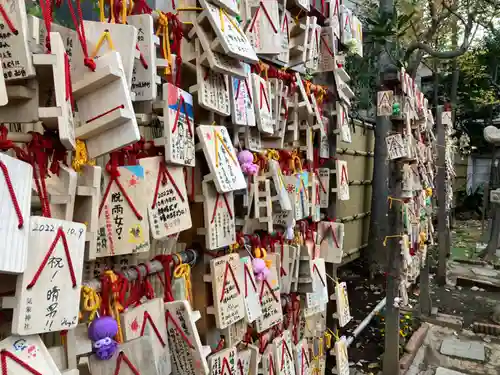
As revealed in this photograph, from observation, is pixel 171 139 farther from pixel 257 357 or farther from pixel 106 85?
pixel 257 357

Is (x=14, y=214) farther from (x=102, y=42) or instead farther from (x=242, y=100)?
(x=242, y=100)

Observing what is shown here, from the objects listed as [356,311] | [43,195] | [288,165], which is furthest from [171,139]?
[356,311]

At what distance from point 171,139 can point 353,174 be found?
601cm

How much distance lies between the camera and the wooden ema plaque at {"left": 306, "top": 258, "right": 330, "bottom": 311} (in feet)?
7.91

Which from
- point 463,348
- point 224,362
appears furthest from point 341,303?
point 463,348

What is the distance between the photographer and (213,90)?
1.56m

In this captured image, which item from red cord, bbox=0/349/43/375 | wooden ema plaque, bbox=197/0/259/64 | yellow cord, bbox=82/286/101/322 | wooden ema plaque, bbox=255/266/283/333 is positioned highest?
wooden ema plaque, bbox=197/0/259/64

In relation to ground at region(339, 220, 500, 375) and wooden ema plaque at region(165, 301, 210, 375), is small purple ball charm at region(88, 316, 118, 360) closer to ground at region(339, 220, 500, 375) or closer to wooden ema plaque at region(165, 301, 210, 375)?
wooden ema plaque at region(165, 301, 210, 375)

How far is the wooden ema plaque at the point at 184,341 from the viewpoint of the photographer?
1329 millimetres

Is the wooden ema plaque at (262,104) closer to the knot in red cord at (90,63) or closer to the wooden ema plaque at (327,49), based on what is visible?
the wooden ema plaque at (327,49)

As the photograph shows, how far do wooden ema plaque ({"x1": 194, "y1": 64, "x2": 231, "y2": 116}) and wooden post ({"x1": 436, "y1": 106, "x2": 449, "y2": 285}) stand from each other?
562cm

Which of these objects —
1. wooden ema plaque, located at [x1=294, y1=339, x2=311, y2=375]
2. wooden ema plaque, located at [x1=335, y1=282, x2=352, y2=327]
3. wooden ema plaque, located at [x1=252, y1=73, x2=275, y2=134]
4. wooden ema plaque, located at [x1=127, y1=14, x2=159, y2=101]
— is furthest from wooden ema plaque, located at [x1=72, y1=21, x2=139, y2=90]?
wooden ema plaque, located at [x1=335, y1=282, x2=352, y2=327]

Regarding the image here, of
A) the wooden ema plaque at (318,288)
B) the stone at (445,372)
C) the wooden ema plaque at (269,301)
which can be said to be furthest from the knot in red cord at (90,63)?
the stone at (445,372)

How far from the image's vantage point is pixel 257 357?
1.86 meters
